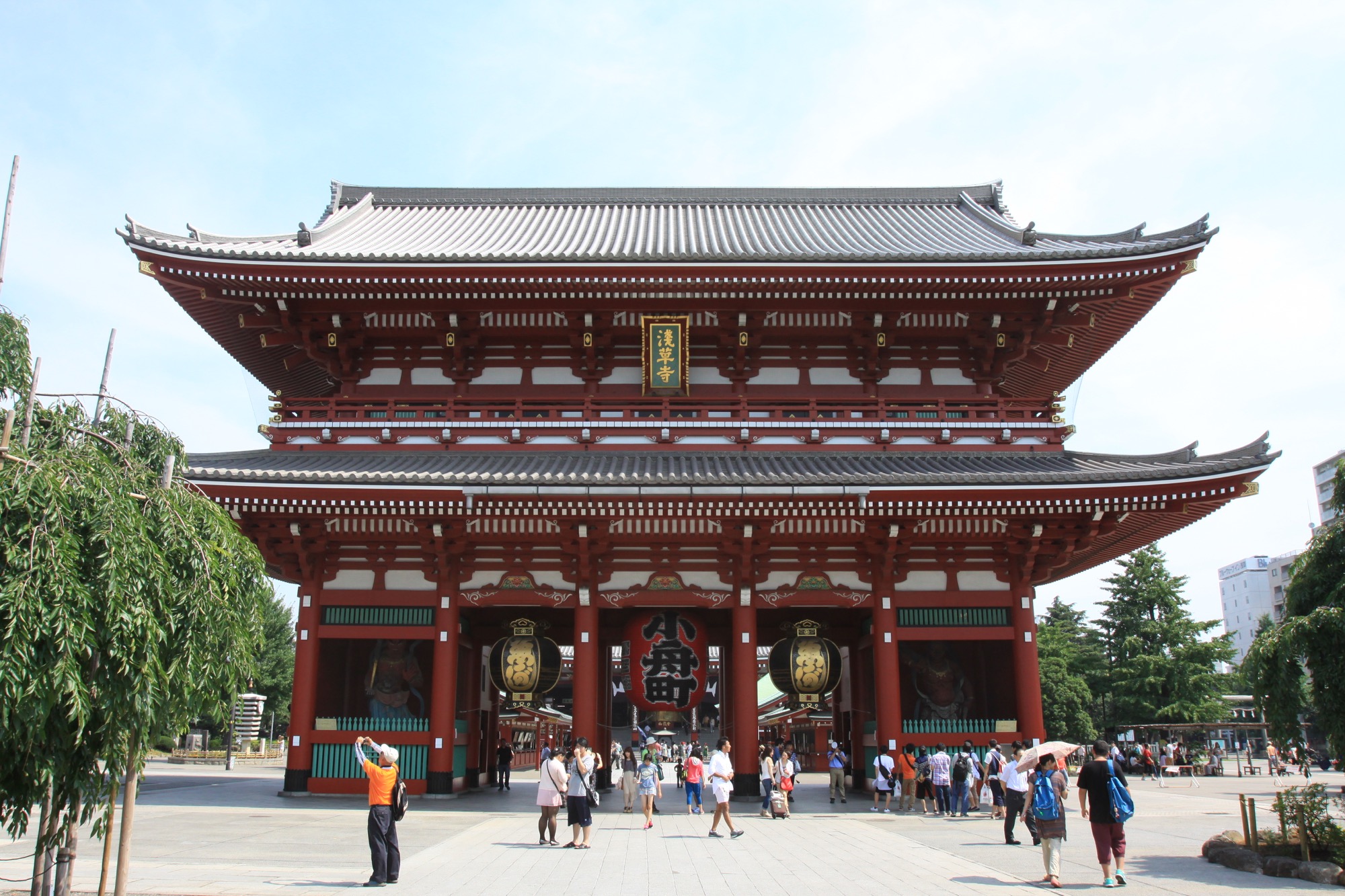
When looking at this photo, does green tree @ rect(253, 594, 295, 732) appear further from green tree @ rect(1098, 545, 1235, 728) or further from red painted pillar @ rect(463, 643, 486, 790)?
green tree @ rect(1098, 545, 1235, 728)

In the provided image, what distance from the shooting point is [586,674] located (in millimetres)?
18641

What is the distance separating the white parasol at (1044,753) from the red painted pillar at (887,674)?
6.32m

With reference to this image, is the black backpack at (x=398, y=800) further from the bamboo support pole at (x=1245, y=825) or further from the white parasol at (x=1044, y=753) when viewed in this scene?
the bamboo support pole at (x=1245, y=825)

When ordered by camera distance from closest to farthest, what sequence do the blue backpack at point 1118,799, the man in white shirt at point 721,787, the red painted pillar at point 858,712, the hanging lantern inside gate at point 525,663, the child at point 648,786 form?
the blue backpack at point 1118,799
the man in white shirt at point 721,787
the child at point 648,786
the hanging lantern inside gate at point 525,663
the red painted pillar at point 858,712

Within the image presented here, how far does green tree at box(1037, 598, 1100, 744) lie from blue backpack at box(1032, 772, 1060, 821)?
3567 cm

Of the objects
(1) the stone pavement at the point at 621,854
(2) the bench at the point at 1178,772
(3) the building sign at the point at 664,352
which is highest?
(3) the building sign at the point at 664,352

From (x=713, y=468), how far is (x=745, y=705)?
16.9 ft

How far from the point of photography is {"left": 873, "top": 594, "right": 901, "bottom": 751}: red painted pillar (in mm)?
18375

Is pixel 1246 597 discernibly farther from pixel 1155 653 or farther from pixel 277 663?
pixel 277 663

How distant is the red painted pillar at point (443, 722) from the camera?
60.2 ft

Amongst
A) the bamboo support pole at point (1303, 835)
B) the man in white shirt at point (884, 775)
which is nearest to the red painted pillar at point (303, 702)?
the man in white shirt at point (884, 775)

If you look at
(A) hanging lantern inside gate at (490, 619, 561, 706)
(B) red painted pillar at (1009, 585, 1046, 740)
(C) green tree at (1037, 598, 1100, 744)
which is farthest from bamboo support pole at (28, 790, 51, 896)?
(C) green tree at (1037, 598, 1100, 744)

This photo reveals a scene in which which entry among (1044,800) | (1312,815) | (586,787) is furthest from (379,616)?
(1312,815)

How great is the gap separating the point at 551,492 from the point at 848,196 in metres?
18.7
